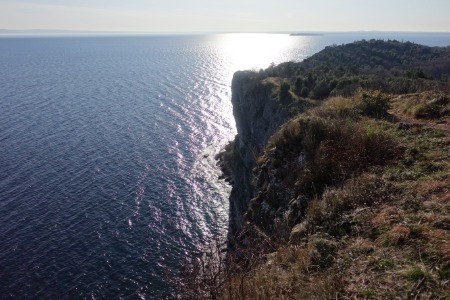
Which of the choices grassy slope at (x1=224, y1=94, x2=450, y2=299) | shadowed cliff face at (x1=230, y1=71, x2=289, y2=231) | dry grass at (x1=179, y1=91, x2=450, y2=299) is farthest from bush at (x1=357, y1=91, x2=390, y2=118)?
shadowed cliff face at (x1=230, y1=71, x2=289, y2=231)

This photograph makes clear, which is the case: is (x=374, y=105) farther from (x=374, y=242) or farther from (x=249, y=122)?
(x=249, y=122)

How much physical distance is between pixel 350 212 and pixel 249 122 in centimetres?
4546

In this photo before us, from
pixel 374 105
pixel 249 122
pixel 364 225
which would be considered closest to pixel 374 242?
pixel 364 225

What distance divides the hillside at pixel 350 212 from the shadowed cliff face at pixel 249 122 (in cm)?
2282

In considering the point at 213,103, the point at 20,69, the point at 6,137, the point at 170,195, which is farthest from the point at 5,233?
the point at 20,69

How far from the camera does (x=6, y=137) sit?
69.8 m

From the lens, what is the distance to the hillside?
25.5ft

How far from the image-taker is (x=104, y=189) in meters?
54.6

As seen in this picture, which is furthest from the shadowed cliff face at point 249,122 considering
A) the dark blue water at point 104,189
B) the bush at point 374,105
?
the bush at point 374,105

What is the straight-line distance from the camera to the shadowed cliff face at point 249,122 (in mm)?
45344

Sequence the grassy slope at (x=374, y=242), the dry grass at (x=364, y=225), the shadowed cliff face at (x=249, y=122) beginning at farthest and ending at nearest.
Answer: the shadowed cliff face at (x=249, y=122)
the dry grass at (x=364, y=225)
the grassy slope at (x=374, y=242)

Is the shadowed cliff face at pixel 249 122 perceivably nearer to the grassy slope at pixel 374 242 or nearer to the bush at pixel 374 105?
the bush at pixel 374 105

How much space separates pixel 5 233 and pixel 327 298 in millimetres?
47685

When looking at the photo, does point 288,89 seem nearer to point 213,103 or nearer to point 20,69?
point 213,103
